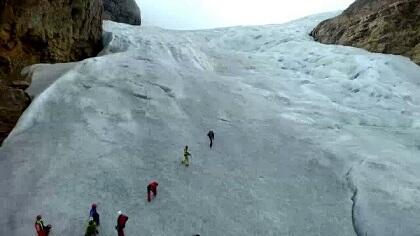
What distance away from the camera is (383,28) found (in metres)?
32.1

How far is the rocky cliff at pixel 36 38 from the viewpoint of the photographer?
63.5 feet

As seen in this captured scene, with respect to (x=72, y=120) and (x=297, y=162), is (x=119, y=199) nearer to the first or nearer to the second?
(x=72, y=120)

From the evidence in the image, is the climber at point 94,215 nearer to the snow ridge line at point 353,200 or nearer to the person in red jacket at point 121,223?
the person in red jacket at point 121,223

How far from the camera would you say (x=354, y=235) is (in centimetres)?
1460

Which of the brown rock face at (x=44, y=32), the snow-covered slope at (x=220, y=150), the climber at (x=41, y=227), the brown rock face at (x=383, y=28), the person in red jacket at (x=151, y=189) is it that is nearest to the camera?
the climber at (x=41, y=227)

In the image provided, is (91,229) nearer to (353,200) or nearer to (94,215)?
(94,215)

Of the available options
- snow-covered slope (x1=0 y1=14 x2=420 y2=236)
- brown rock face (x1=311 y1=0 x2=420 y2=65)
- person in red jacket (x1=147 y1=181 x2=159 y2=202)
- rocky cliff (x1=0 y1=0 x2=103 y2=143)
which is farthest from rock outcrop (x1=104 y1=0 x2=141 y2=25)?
person in red jacket (x1=147 y1=181 x2=159 y2=202)

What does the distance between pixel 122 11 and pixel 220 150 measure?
1211 inches

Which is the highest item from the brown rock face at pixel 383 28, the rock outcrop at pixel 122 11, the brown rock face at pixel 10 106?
the brown rock face at pixel 383 28

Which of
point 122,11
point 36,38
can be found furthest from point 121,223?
point 122,11

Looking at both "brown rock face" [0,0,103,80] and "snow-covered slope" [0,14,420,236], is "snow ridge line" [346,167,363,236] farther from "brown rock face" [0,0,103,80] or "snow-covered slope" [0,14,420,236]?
"brown rock face" [0,0,103,80]

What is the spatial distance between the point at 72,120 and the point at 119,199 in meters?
5.47

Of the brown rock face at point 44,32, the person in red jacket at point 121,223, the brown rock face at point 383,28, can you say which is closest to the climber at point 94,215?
the person in red jacket at point 121,223

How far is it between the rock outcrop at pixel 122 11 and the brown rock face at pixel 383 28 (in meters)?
19.7
